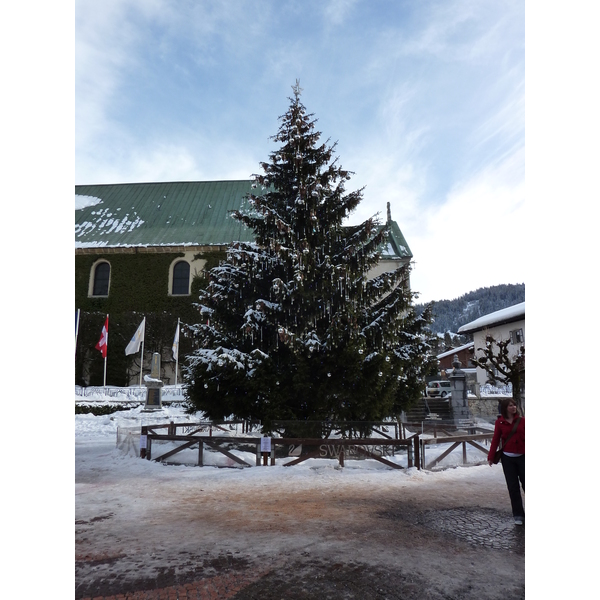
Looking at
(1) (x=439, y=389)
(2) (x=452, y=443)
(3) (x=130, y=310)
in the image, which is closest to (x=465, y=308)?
(1) (x=439, y=389)

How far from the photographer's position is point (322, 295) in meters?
12.0

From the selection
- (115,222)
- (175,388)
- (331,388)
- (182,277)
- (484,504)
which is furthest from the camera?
(115,222)

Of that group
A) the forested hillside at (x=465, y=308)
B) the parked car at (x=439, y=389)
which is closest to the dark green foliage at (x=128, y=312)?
the parked car at (x=439, y=389)

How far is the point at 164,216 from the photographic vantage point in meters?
39.9

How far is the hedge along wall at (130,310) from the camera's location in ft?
107

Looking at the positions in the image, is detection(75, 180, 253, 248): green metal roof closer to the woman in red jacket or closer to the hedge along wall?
the hedge along wall

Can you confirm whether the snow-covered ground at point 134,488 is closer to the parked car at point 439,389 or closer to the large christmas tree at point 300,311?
the large christmas tree at point 300,311

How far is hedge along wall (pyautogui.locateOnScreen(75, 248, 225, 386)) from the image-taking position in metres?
32.8

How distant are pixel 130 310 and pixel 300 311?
26.8m

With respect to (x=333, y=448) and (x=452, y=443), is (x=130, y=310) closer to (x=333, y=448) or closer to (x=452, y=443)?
(x=333, y=448)

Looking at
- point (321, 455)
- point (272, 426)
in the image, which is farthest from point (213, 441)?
point (321, 455)
